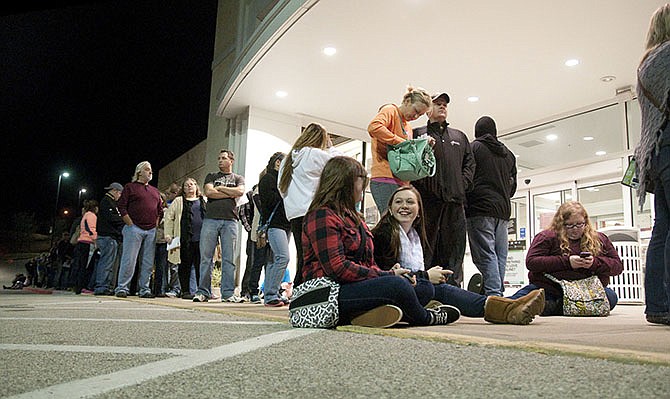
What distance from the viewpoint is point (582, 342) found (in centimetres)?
194

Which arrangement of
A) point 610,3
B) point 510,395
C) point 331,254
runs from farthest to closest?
point 610,3 < point 331,254 < point 510,395

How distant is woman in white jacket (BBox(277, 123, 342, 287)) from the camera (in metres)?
3.69

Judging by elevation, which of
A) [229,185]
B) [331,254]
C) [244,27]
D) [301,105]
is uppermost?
[244,27]

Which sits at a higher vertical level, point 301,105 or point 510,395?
point 301,105

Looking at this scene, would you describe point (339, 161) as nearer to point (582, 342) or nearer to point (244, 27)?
point (582, 342)

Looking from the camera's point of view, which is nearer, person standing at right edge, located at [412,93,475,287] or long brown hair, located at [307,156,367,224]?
long brown hair, located at [307,156,367,224]

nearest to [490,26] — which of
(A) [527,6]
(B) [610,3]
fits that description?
(A) [527,6]

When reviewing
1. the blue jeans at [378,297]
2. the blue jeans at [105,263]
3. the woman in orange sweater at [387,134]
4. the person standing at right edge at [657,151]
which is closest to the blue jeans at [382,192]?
the woman in orange sweater at [387,134]

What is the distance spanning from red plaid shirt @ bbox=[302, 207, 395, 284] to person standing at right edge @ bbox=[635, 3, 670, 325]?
1456 millimetres

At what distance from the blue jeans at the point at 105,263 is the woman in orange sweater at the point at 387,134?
459cm

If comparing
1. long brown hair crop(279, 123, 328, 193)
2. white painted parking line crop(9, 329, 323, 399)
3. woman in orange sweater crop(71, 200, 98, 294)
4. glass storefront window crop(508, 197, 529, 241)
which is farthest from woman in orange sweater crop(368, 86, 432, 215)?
glass storefront window crop(508, 197, 529, 241)

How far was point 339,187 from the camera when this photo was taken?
2709mm

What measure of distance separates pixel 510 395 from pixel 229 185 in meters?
5.06

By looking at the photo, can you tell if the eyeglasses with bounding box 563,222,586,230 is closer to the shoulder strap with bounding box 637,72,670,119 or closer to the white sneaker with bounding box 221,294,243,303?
the shoulder strap with bounding box 637,72,670,119
